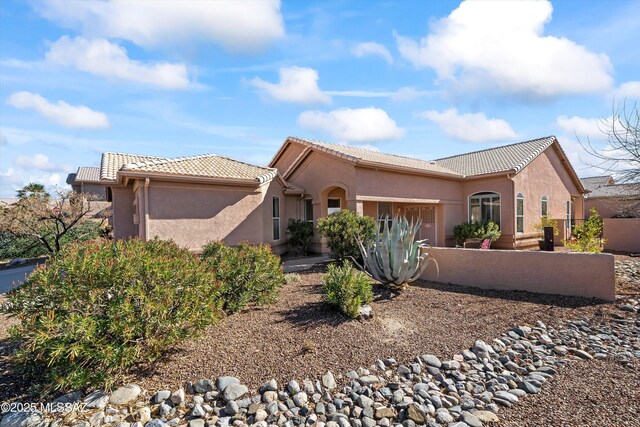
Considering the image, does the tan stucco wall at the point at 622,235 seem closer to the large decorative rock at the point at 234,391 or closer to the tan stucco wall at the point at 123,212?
the large decorative rock at the point at 234,391

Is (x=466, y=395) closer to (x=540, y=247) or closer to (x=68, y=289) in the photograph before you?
(x=68, y=289)

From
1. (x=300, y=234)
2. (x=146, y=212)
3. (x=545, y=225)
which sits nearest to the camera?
(x=146, y=212)

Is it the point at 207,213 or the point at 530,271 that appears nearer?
the point at 530,271

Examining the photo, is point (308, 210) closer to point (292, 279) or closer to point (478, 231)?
point (292, 279)

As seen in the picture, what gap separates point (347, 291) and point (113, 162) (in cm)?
1411

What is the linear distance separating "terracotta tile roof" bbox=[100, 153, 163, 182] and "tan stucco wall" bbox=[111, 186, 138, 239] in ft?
3.00

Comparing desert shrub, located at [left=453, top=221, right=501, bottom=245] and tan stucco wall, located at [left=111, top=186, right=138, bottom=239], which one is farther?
desert shrub, located at [left=453, top=221, right=501, bottom=245]

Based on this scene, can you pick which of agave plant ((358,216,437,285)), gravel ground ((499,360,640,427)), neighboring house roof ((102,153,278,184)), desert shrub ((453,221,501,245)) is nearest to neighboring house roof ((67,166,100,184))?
neighboring house roof ((102,153,278,184))

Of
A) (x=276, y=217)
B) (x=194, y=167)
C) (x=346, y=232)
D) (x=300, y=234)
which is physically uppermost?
(x=194, y=167)

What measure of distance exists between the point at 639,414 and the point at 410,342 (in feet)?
9.52

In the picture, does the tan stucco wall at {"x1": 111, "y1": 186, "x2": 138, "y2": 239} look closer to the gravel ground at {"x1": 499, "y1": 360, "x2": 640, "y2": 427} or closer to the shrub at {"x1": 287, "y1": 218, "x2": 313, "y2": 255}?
the shrub at {"x1": 287, "y1": 218, "x2": 313, "y2": 255}

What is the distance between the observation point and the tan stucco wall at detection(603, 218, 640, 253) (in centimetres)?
1630

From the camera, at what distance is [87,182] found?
3684 centimetres

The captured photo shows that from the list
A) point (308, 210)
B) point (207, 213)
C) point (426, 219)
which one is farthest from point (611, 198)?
point (207, 213)
